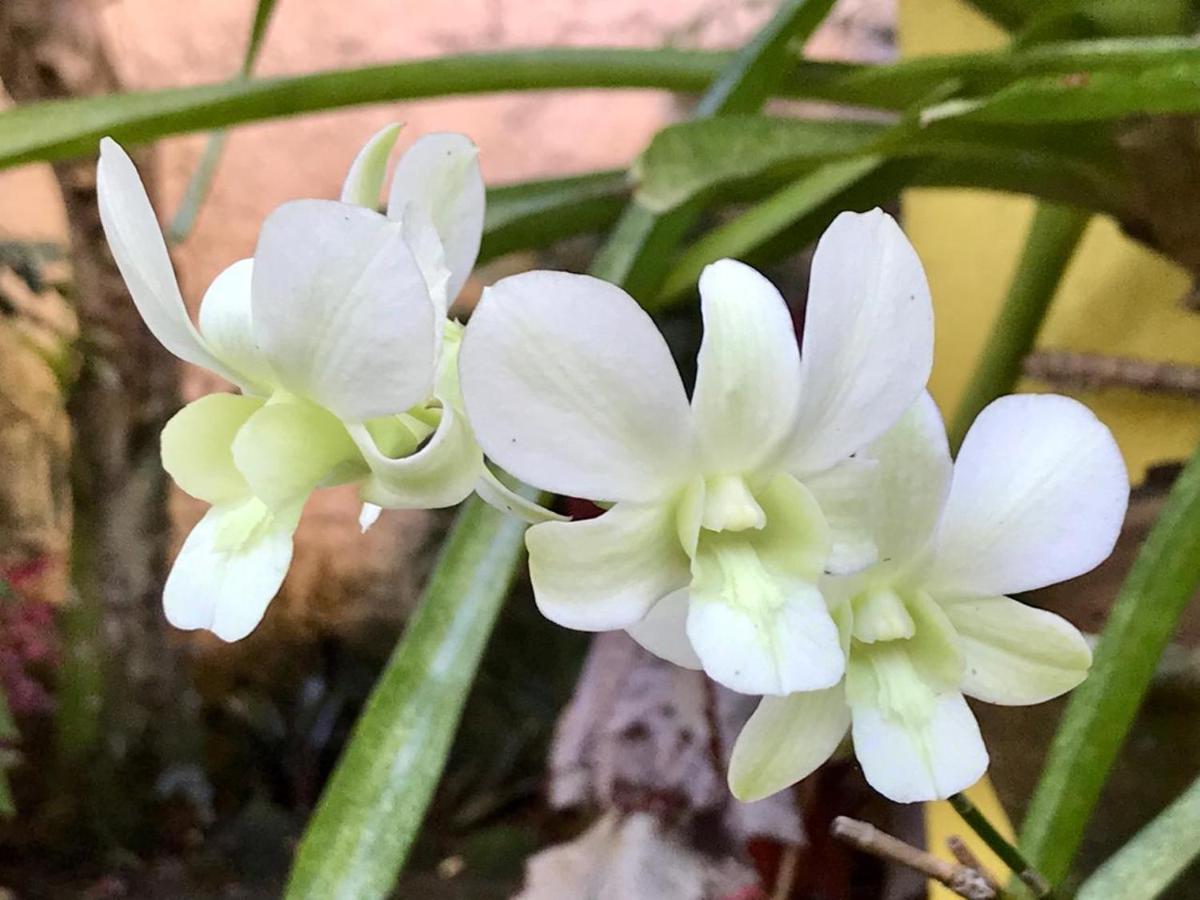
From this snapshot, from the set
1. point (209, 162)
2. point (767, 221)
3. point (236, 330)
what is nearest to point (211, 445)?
point (236, 330)

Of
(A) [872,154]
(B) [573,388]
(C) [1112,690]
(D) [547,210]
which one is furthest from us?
(D) [547,210]

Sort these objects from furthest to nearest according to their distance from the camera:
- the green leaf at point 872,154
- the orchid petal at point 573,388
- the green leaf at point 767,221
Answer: the green leaf at point 767,221, the green leaf at point 872,154, the orchid petal at point 573,388

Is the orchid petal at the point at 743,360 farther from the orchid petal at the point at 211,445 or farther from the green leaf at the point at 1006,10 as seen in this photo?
the green leaf at the point at 1006,10

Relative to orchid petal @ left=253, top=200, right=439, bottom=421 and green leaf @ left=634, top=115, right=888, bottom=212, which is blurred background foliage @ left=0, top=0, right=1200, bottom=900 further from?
orchid petal @ left=253, top=200, right=439, bottom=421

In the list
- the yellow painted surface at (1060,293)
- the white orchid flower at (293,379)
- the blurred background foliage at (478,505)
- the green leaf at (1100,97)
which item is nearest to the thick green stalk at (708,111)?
the blurred background foliage at (478,505)

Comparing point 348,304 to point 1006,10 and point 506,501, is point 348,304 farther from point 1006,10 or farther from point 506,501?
point 1006,10

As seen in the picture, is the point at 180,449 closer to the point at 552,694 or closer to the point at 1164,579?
the point at 1164,579
